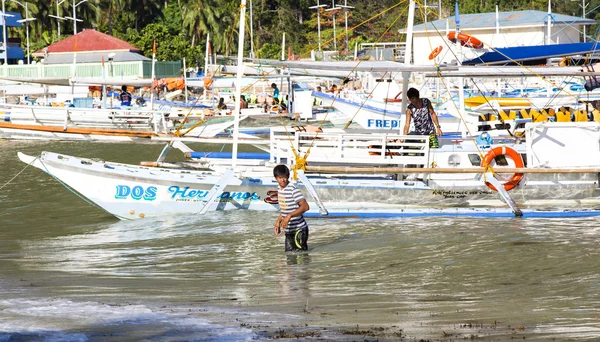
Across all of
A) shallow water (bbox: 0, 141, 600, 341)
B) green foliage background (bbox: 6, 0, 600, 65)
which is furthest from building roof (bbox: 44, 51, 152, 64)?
shallow water (bbox: 0, 141, 600, 341)

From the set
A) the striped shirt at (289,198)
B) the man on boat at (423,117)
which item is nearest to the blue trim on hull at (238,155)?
the man on boat at (423,117)

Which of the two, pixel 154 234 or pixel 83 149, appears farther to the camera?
pixel 83 149

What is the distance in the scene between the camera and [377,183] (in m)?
15.9

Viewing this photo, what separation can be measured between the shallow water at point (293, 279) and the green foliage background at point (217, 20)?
47.4m

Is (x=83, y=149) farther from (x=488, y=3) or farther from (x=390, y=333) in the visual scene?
(x=488, y=3)

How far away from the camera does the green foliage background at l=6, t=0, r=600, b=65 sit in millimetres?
65938

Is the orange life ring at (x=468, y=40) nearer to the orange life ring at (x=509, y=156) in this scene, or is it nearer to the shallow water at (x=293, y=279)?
the orange life ring at (x=509, y=156)

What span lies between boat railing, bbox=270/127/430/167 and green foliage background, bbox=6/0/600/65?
151ft

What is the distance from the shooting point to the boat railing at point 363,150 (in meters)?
15.4

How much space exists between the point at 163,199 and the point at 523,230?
6236mm

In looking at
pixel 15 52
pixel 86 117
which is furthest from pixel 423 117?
pixel 15 52

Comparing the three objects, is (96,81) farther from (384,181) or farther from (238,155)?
(384,181)

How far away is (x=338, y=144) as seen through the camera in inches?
620

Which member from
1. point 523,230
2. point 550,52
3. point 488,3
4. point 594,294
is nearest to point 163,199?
point 523,230
